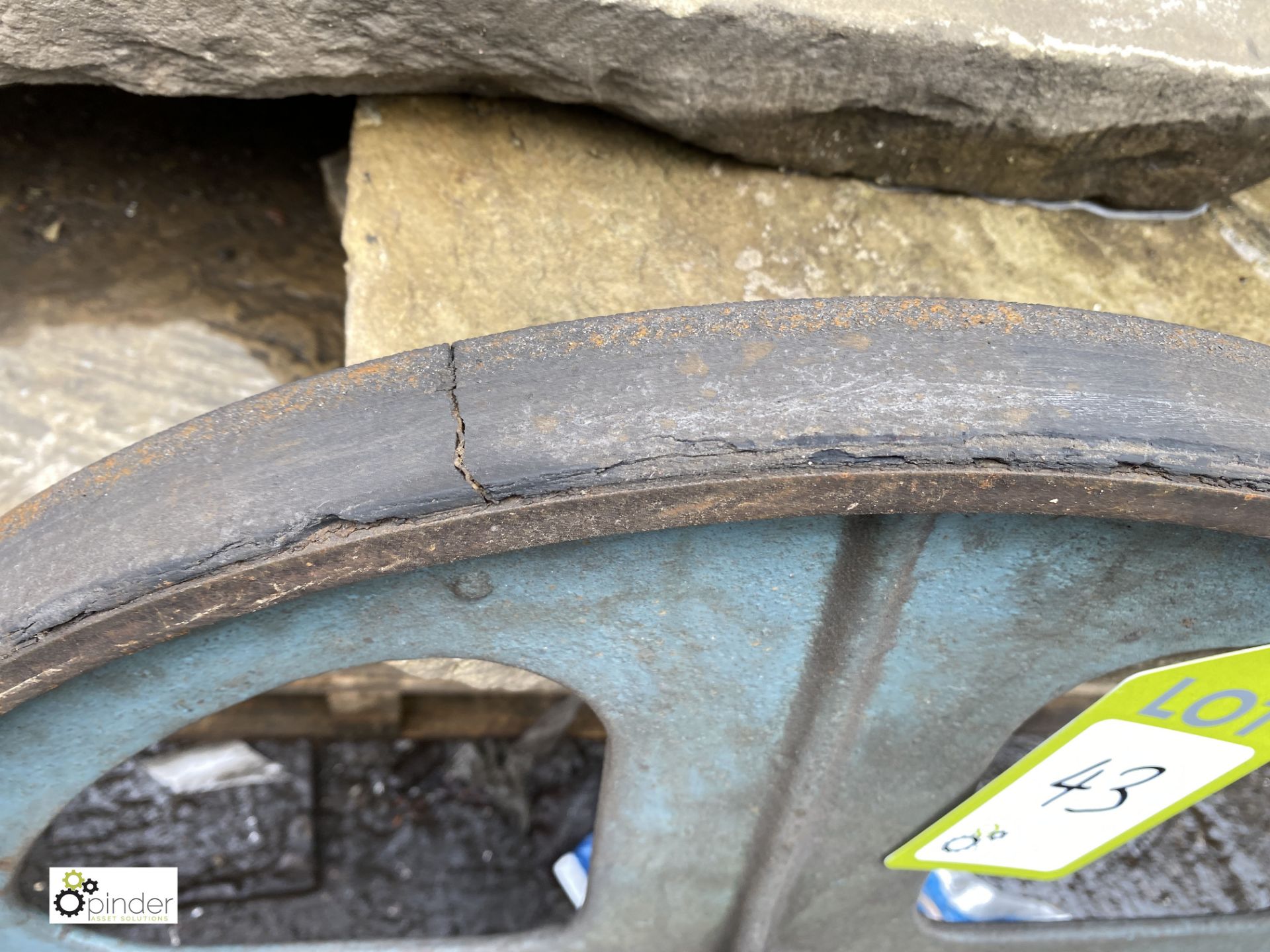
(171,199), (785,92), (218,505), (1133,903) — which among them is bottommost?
(1133,903)

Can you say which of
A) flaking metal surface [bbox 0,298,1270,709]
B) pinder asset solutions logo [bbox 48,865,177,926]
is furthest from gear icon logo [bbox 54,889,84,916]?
flaking metal surface [bbox 0,298,1270,709]

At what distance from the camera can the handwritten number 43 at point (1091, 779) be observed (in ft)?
3.21

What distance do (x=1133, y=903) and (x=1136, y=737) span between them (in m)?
1.06

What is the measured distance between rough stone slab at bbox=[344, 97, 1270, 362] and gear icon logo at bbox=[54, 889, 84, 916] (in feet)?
2.12

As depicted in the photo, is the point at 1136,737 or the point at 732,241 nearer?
the point at 1136,737

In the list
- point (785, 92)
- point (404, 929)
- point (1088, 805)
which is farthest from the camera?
point (404, 929)

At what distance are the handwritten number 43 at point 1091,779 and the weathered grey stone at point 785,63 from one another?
0.70 metres

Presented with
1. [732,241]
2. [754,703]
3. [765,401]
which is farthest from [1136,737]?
[732,241]

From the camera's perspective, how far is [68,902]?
3.61ft

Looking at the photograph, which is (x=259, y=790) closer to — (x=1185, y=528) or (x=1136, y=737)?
(x=1136, y=737)

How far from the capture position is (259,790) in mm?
1739

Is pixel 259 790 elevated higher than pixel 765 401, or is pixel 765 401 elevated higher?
pixel 259 790

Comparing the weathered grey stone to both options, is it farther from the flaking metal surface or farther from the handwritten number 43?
the handwritten number 43

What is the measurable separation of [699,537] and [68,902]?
83cm
